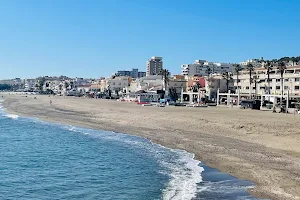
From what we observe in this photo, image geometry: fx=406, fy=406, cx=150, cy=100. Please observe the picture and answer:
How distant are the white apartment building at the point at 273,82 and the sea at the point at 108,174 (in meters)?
49.7

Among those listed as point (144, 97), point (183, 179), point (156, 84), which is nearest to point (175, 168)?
point (183, 179)

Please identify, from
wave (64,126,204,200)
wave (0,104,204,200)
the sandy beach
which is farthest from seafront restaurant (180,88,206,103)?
wave (64,126,204,200)

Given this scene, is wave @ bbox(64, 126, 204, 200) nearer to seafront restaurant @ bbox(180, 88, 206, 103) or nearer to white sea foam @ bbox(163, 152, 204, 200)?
white sea foam @ bbox(163, 152, 204, 200)

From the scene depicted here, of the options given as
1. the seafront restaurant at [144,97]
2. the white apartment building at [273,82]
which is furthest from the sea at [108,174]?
Result: the seafront restaurant at [144,97]

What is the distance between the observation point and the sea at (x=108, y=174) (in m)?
16.6

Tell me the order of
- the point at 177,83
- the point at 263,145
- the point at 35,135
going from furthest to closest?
the point at 177,83, the point at 35,135, the point at 263,145

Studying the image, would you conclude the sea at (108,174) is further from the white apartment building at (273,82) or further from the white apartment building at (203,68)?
the white apartment building at (203,68)

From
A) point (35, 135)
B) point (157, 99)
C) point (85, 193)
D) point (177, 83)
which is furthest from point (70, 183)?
point (177, 83)

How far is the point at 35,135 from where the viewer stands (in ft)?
127

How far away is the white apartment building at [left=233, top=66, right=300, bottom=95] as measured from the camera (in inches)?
2923

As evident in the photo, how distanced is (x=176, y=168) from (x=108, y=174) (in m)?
3.80

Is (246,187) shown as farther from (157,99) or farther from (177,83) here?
(177,83)

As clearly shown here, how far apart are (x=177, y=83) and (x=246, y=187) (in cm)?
9984

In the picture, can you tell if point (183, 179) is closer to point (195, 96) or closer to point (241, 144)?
point (241, 144)
